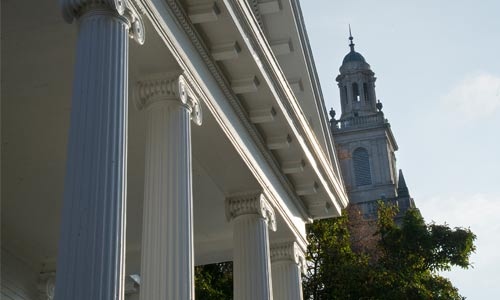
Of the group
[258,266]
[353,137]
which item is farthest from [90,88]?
[353,137]

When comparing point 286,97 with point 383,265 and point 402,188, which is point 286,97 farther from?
point 402,188

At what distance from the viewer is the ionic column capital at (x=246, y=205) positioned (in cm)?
2055

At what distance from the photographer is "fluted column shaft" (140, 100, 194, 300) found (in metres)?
13.9

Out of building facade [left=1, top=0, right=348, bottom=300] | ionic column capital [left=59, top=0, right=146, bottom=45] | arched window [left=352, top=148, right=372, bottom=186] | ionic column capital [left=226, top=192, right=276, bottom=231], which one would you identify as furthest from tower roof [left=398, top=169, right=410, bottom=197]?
ionic column capital [left=59, top=0, right=146, bottom=45]

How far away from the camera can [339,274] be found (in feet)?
121

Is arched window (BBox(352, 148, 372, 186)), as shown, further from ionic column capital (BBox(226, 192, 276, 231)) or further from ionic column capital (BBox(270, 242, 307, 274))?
ionic column capital (BBox(226, 192, 276, 231))

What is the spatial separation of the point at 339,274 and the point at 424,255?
15.0 ft

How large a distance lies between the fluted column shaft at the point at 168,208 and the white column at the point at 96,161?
278 centimetres

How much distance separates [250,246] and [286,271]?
3.62 m

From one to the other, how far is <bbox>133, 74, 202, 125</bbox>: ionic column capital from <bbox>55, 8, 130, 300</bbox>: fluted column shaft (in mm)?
2874

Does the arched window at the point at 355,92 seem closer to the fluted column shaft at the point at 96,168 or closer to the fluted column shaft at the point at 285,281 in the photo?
the fluted column shaft at the point at 285,281

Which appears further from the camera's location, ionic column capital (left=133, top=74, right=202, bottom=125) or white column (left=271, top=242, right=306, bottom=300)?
white column (left=271, top=242, right=306, bottom=300)

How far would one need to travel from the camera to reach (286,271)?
23547 mm

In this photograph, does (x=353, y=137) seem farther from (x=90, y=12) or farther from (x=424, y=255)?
(x=90, y=12)
